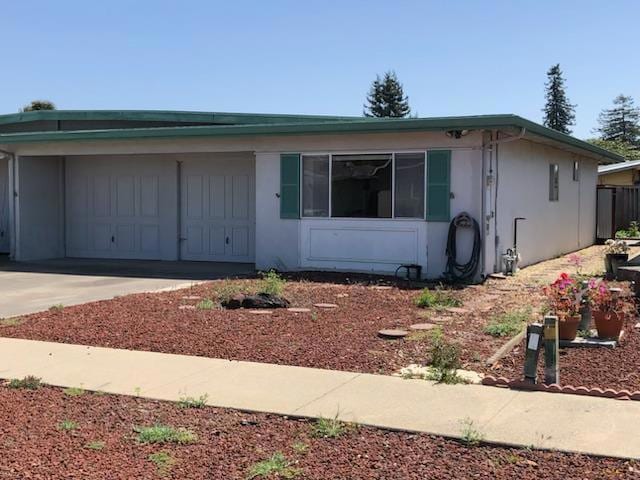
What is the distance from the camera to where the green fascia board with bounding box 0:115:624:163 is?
12.4 m

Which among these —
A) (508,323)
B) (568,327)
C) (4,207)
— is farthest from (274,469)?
(4,207)

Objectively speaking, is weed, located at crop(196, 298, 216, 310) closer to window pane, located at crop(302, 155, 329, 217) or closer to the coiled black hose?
window pane, located at crop(302, 155, 329, 217)

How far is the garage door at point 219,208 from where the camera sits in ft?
56.5

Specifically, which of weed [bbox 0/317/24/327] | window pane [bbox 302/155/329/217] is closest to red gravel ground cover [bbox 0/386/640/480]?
weed [bbox 0/317/24/327]

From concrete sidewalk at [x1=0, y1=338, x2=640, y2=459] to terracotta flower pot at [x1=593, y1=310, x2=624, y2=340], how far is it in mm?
2108

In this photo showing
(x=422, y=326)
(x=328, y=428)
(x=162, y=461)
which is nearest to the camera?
(x=162, y=461)

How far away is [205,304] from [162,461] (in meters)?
5.85

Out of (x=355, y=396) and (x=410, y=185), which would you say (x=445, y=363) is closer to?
(x=355, y=396)

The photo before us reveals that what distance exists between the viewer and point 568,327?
7586 millimetres

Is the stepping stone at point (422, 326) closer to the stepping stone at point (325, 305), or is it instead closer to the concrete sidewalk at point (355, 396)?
the stepping stone at point (325, 305)

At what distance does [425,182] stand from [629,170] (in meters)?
20.9

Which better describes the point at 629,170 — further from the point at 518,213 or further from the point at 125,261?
the point at 125,261

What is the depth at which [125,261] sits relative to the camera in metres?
18.0

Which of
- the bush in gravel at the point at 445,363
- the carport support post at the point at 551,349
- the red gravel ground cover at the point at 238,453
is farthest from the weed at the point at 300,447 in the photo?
the carport support post at the point at 551,349
